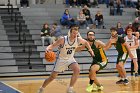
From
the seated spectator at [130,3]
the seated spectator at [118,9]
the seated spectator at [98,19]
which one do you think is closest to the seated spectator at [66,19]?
the seated spectator at [98,19]

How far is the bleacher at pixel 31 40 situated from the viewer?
17.7 m

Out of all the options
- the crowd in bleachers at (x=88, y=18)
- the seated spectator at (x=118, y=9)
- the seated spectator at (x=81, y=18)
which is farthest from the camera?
the seated spectator at (x=118, y=9)

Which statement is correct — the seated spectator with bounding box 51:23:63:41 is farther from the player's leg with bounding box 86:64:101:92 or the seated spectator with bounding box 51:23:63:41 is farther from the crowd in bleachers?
the player's leg with bounding box 86:64:101:92

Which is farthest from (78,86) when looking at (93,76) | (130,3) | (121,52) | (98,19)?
(130,3)

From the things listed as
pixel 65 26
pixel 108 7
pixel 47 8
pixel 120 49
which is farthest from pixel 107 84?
pixel 108 7

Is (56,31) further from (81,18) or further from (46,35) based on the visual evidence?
(81,18)

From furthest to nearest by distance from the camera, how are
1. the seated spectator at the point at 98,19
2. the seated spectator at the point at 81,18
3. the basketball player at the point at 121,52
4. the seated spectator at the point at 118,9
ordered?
the seated spectator at the point at 118,9 < the seated spectator at the point at 98,19 < the seated spectator at the point at 81,18 < the basketball player at the point at 121,52

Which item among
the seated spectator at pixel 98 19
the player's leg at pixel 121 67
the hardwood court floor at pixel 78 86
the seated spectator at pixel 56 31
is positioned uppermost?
the seated spectator at pixel 98 19

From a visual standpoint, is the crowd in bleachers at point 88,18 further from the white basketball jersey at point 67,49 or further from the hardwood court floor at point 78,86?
the white basketball jersey at point 67,49

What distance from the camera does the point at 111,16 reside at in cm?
2402

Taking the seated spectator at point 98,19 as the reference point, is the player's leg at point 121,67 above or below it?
below

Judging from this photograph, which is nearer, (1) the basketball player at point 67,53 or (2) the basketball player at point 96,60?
(1) the basketball player at point 67,53

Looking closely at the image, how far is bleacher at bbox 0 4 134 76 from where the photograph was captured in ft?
58.0

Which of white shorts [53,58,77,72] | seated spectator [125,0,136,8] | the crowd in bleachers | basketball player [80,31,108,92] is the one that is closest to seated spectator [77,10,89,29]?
the crowd in bleachers
